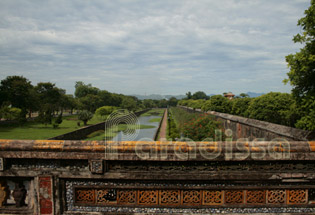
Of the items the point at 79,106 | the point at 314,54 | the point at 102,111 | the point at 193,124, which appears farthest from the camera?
the point at 79,106

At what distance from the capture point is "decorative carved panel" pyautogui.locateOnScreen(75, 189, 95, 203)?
313 centimetres

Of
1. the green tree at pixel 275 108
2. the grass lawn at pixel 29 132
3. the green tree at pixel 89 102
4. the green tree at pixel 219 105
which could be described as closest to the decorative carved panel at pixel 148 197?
the green tree at pixel 275 108

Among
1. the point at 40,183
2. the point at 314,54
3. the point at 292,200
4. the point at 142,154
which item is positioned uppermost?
the point at 314,54

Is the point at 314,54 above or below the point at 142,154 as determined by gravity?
above

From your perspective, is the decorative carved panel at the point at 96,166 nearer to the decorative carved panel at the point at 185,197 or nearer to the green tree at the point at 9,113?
the decorative carved panel at the point at 185,197

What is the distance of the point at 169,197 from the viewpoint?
10.2 ft

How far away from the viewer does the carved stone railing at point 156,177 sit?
303 cm

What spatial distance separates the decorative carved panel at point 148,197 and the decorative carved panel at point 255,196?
52.0 inches

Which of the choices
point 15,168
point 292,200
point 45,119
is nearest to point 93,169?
point 15,168

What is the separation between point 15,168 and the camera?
3.13 meters

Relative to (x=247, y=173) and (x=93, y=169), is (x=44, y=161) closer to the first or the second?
(x=93, y=169)

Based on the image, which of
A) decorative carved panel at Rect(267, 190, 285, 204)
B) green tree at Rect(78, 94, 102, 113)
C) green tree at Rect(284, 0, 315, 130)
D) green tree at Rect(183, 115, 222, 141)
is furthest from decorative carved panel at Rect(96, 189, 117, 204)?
green tree at Rect(78, 94, 102, 113)

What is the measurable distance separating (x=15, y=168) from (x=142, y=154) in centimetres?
189

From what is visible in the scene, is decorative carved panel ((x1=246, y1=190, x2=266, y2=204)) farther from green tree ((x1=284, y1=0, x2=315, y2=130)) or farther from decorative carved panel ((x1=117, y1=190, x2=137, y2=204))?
green tree ((x1=284, y1=0, x2=315, y2=130))
